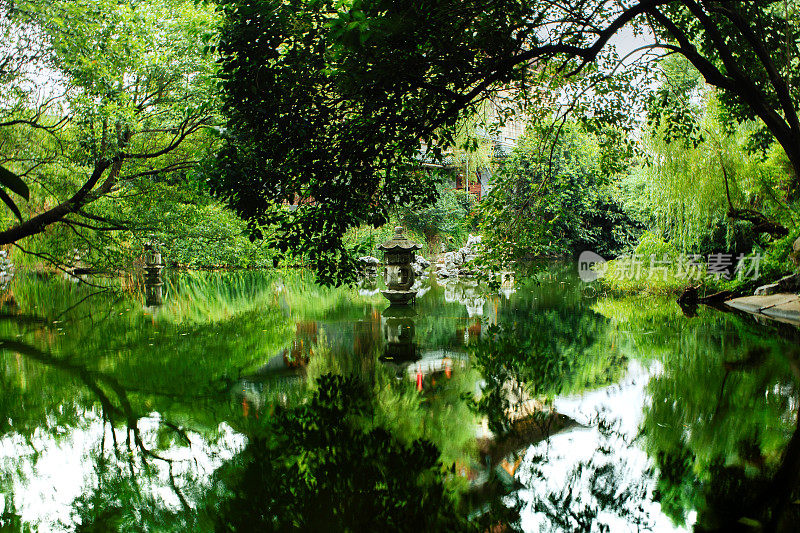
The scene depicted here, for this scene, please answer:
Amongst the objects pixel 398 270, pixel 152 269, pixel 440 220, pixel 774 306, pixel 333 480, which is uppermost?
pixel 440 220

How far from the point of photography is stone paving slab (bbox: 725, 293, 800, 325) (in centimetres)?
1040

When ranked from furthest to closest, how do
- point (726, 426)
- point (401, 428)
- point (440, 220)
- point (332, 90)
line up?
point (440, 220) < point (332, 90) < point (401, 428) < point (726, 426)

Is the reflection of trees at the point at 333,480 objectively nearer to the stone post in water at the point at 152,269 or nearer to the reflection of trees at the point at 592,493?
the reflection of trees at the point at 592,493

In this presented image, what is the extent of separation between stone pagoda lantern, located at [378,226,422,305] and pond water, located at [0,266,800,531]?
3.39 m

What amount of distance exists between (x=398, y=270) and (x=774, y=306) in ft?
24.0

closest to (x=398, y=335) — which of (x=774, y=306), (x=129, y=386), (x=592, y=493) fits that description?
(x=129, y=386)

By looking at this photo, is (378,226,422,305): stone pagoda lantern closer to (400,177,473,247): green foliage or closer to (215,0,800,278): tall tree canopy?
(215,0,800,278): tall tree canopy

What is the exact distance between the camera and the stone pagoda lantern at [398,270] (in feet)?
42.7

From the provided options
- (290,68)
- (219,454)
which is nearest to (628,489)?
(219,454)

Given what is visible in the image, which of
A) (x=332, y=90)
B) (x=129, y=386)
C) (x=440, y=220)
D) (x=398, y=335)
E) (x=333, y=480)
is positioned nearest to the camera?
(x=333, y=480)

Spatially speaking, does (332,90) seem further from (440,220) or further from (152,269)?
(440,220)

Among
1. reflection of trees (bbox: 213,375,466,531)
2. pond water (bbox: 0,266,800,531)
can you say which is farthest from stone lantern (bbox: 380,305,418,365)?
reflection of trees (bbox: 213,375,466,531)

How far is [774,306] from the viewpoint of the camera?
433 inches

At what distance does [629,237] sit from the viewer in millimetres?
31406
